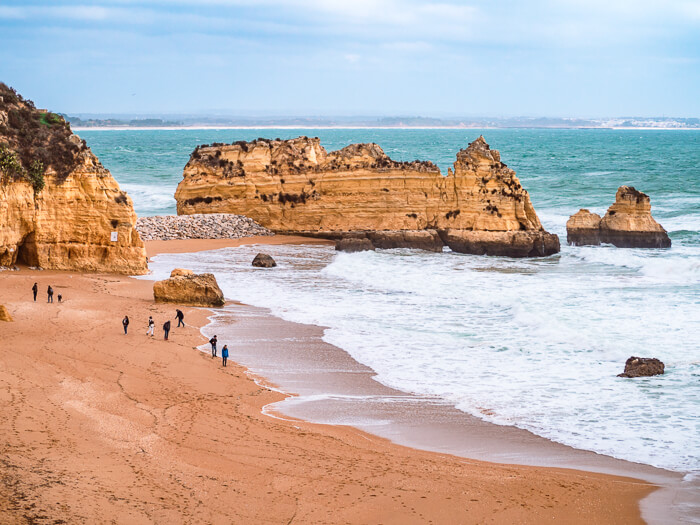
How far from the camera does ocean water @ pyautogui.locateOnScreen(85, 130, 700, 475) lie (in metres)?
15.3

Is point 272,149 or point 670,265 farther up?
point 272,149

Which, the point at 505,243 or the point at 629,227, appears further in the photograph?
the point at 629,227

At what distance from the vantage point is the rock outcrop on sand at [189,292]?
24.7 meters

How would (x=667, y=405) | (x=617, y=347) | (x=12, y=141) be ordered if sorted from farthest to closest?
1. (x=12, y=141)
2. (x=617, y=347)
3. (x=667, y=405)

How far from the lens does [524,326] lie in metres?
22.3

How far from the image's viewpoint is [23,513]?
31.5 feet

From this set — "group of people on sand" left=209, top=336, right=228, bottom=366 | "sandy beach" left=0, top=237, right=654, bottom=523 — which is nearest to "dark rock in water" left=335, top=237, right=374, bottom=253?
"group of people on sand" left=209, top=336, right=228, bottom=366

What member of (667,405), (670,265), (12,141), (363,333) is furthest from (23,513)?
(670,265)

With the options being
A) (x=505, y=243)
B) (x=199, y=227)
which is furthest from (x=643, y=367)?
(x=199, y=227)

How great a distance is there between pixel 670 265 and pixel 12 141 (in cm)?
2377

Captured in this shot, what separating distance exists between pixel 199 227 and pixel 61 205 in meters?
13.2

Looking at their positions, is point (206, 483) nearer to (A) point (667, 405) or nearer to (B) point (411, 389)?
(B) point (411, 389)

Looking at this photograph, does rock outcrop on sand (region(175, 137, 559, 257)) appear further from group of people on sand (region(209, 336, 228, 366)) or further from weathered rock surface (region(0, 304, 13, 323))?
weathered rock surface (region(0, 304, 13, 323))

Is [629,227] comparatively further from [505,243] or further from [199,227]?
[199,227]
